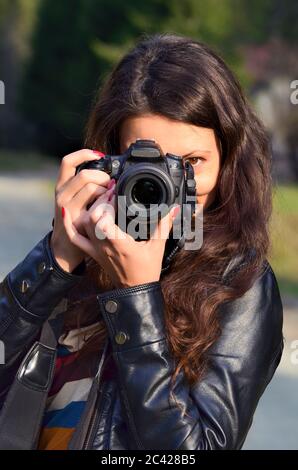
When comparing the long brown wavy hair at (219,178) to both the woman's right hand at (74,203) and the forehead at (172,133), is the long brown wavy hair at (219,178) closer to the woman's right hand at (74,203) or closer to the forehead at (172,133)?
the forehead at (172,133)

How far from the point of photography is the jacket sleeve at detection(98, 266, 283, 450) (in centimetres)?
168

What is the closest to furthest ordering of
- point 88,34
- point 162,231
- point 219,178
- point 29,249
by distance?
point 162,231 → point 219,178 → point 29,249 → point 88,34

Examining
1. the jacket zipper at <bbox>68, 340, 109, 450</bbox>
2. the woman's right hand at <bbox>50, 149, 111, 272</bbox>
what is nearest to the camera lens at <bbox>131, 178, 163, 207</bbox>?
the woman's right hand at <bbox>50, 149, 111, 272</bbox>

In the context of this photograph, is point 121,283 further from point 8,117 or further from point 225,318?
point 8,117

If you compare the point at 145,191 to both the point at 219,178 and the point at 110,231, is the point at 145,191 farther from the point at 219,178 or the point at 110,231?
the point at 219,178

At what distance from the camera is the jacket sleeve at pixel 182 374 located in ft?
5.50

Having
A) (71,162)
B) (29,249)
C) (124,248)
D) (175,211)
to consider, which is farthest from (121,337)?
(29,249)

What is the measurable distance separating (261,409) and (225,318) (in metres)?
3.33

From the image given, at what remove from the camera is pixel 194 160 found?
1.95 metres

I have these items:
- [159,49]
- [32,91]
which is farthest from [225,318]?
[32,91]

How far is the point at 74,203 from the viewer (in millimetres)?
1894

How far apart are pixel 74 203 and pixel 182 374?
437 millimetres

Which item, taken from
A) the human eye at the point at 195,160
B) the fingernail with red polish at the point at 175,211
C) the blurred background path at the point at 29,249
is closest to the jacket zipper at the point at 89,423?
the fingernail with red polish at the point at 175,211

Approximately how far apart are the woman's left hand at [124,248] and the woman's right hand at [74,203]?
A: 6 cm
